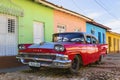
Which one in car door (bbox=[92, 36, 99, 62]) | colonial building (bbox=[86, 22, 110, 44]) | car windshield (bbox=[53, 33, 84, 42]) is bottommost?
car door (bbox=[92, 36, 99, 62])

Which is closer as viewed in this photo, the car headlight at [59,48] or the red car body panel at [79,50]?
the car headlight at [59,48]

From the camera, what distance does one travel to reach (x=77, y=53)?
9703mm

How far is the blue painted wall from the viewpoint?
80.5 ft

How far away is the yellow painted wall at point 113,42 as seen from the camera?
3450 cm

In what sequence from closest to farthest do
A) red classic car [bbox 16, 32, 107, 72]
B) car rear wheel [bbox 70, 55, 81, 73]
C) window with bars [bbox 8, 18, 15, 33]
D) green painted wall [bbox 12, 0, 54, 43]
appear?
red classic car [bbox 16, 32, 107, 72], car rear wheel [bbox 70, 55, 81, 73], window with bars [bbox 8, 18, 15, 33], green painted wall [bbox 12, 0, 54, 43]

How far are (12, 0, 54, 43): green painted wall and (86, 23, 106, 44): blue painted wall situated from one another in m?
8.99

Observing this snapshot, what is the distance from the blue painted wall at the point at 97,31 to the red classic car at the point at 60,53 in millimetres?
12861

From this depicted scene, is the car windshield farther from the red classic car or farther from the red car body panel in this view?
the red car body panel

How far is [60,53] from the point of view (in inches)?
345

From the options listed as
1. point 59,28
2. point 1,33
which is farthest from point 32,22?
point 59,28

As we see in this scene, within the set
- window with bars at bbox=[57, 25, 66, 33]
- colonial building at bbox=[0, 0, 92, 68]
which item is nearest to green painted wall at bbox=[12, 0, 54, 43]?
colonial building at bbox=[0, 0, 92, 68]

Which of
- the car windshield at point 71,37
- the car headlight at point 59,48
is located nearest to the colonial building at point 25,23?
the car windshield at point 71,37

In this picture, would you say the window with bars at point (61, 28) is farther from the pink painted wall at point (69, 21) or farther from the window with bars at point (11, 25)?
the window with bars at point (11, 25)

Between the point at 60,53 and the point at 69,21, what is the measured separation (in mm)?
10357
